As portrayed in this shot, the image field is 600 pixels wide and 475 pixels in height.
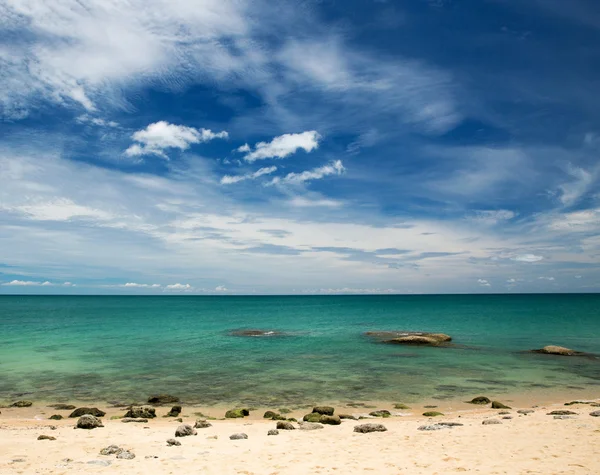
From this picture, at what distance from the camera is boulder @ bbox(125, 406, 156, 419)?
814 inches

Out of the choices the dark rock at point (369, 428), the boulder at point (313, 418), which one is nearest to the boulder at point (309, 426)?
the boulder at point (313, 418)

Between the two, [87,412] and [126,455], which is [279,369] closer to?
[87,412]

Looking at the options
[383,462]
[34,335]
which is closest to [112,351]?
[34,335]

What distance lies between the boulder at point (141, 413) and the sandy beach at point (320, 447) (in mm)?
792

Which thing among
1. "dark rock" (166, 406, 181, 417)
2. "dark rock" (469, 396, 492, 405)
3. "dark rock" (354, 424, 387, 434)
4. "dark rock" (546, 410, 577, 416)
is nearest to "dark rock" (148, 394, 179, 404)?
"dark rock" (166, 406, 181, 417)

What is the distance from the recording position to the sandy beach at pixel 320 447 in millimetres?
12180

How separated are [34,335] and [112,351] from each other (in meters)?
24.3

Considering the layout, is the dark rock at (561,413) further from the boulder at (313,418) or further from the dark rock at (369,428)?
the boulder at (313,418)

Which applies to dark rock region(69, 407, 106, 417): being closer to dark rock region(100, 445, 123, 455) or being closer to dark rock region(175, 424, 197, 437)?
dark rock region(175, 424, 197, 437)

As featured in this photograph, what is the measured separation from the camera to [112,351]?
148ft

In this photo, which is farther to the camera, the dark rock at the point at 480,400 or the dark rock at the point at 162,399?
the dark rock at the point at 162,399

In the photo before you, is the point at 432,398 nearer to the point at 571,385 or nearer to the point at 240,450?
the point at 571,385

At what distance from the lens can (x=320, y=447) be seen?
575 inches

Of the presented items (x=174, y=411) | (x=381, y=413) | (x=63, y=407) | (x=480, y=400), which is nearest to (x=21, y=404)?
(x=63, y=407)
